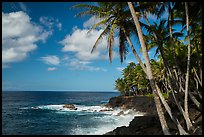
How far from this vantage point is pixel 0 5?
6066mm

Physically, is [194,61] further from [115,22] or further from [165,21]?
[115,22]

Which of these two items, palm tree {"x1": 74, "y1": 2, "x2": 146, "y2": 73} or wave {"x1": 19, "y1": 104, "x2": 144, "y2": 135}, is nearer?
palm tree {"x1": 74, "y1": 2, "x2": 146, "y2": 73}

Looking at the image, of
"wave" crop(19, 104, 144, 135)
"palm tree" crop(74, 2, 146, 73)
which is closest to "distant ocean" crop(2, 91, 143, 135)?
"wave" crop(19, 104, 144, 135)

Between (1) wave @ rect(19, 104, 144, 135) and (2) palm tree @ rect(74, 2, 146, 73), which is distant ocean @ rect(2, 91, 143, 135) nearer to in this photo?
(1) wave @ rect(19, 104, 144, 135)

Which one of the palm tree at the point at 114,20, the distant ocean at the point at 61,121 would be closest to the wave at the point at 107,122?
the distant ocean at the point at 61,121

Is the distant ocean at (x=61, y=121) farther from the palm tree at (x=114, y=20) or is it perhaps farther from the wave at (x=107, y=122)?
the palm tree at (x=114, y=20)

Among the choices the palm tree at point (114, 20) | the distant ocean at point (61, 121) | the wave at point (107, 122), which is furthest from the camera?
the distant ocean at point (61, 121)

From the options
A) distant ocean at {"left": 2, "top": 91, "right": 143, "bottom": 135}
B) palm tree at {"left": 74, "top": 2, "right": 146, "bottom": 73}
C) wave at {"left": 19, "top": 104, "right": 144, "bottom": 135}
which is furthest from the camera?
distant ocean at {"left": 2, "top": 91, "right": 143, "bottom": 135}

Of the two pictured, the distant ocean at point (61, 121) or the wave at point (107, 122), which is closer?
the wave at point (107, 122)

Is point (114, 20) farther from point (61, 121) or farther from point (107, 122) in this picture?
point (61, 121)

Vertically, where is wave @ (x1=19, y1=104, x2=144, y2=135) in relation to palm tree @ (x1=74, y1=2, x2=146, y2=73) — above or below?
below

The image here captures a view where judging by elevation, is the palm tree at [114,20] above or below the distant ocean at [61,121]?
above

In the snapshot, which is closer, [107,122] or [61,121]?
[107,122]

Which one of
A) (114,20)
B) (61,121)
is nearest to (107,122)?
(61,121)
